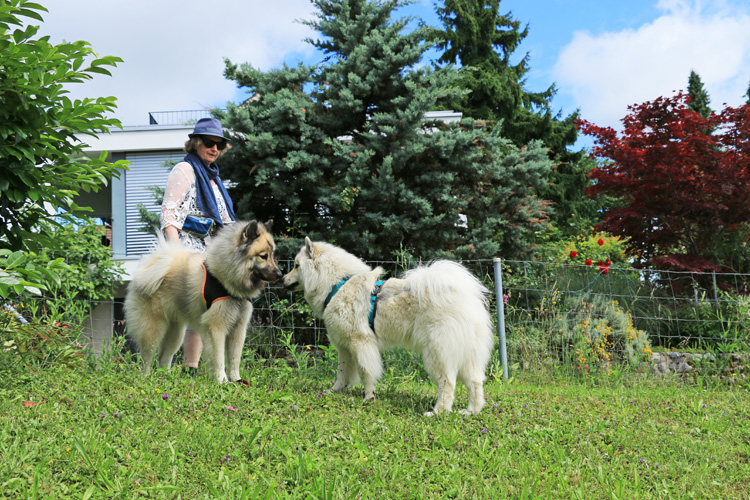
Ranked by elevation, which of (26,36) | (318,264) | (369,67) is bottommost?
(318,264)

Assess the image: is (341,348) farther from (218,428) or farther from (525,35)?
Result: (525,35)

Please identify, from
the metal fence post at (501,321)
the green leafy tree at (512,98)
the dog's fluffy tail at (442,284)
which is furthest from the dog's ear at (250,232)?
the green leafy tree at (512,98)

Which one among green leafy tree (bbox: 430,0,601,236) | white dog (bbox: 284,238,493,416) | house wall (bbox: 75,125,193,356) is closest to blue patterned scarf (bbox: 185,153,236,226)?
white dog (bbox: 284,238,493,416)

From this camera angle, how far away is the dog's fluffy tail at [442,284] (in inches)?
167

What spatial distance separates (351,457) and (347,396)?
4.54 feet

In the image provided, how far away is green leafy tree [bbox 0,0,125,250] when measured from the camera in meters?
3.35

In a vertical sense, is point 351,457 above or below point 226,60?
below

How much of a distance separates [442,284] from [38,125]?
3.04 m

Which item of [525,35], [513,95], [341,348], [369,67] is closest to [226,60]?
[369,67]

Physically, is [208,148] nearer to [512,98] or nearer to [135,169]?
[135,169]

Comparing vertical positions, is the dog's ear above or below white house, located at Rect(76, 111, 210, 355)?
below

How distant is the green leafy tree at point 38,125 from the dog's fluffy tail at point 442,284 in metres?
2.46

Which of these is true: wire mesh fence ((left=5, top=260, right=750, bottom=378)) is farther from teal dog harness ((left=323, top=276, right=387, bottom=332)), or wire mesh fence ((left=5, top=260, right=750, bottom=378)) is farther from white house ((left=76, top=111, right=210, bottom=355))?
white house ((left=76, top=111, right=210, bottom=355))

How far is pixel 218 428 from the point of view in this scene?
128 inches
